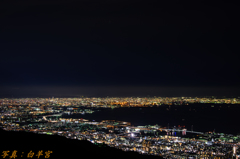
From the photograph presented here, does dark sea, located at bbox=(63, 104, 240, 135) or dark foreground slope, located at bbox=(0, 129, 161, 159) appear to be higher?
dark foreground slope, located at bbox=(0, 129, 161, 159)

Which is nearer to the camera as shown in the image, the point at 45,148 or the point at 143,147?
the point at 45,148

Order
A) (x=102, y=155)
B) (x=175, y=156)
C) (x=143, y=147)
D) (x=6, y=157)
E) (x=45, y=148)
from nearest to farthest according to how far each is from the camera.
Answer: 1. (x=6, y=157)
2. (x=45, y=148)
3. (x=102, y=155)
4. (x=175, y=156)
5. (x=143, y=147)

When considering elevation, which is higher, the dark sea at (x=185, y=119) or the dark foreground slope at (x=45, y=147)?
the dark foreground slope at (x=45, y=147)

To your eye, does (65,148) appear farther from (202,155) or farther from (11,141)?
(202,155)

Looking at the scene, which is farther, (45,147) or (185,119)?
(185,119)

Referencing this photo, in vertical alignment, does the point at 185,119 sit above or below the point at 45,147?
below

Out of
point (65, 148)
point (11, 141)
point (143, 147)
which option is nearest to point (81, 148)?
point (65, 148)

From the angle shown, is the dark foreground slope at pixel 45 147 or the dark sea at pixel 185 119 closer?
the dark foreground slope at pixel 45 147

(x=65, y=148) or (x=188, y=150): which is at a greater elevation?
(x=65, y=148)

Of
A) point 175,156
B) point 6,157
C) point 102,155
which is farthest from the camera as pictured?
point 175,156

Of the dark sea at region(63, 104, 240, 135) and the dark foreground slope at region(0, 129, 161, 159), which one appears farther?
the dark sea at region(63, 104, 240, 135)
